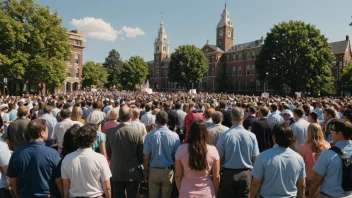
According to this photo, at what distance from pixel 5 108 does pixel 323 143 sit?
1069 cm

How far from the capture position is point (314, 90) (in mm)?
39938

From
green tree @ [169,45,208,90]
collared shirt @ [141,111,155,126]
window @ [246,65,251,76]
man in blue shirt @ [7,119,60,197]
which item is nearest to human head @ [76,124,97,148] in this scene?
man in blue shirt @ [7,119,60,197]

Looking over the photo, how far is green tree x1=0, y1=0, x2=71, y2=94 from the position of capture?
31.4 m

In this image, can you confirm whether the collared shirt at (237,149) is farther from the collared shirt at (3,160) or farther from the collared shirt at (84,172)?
the collared shirt at (3,160)

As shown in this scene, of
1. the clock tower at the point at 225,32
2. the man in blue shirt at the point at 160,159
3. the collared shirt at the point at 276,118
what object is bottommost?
the man in blue shirt at the point at 160,159

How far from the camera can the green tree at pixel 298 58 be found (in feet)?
127

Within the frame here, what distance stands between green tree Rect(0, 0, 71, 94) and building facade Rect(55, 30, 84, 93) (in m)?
17.4

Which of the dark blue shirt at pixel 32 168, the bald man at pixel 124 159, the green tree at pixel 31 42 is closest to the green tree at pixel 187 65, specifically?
the green tree at pixel 31 42

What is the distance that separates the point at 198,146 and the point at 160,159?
4.84 feet

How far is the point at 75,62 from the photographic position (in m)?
55.1

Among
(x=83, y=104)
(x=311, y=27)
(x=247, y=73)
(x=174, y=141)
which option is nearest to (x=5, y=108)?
(x=83, y=104)

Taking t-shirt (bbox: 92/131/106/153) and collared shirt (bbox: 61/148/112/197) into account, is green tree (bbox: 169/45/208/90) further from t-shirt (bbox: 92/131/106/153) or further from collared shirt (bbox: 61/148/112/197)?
collared shirt (bbox: 61/148/112/197)

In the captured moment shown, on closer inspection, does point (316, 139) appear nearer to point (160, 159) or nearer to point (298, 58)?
point (160, 159)

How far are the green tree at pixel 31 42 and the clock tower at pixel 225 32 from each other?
49275 mm
